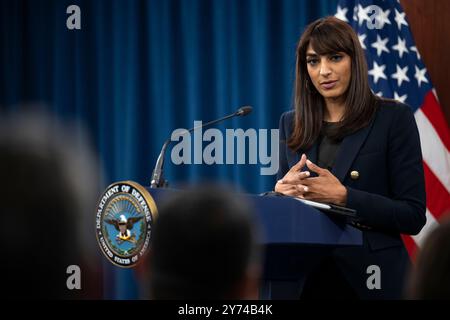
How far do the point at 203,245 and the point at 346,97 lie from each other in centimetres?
182

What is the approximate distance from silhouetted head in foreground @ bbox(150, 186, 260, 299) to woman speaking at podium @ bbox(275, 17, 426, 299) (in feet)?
4.29

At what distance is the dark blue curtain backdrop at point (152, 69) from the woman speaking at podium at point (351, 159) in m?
2.57

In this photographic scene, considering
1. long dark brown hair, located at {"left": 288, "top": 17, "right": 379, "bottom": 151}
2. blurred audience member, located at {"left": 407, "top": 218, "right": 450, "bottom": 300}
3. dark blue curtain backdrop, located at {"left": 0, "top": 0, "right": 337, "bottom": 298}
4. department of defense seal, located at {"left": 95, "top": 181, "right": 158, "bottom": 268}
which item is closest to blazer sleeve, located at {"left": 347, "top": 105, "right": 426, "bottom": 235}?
long dark brown hair, located at {"left": 288, "top": 17, "right": 379, "bottom": 151}

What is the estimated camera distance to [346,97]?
2.52 m

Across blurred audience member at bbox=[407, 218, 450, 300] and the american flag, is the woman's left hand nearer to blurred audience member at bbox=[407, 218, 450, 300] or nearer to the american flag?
blurred audience member at bbox=[407, 218, 450, 300]

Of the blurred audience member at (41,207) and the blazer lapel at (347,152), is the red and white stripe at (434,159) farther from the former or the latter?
the blurred audience member at (41,207)

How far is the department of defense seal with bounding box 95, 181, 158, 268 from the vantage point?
207 centimetres

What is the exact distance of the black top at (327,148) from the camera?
7.94 feet

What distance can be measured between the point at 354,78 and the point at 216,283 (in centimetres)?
180

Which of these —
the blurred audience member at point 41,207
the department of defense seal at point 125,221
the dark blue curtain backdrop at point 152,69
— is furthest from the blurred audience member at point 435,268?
the dark blue curtain backdrop at point 152,69

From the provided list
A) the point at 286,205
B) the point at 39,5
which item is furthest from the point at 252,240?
the point at 39,5

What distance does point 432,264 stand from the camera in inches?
29.5

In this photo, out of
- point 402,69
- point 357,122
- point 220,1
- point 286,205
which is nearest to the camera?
point 286,205

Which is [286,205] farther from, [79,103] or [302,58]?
[79,103]
